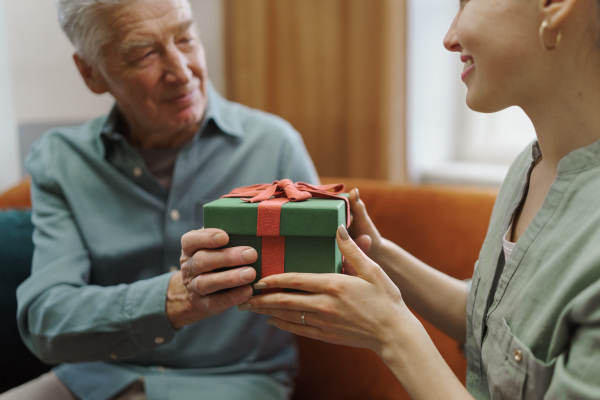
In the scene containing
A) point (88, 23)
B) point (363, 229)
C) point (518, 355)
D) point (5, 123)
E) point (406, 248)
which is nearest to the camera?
point (518, 355)

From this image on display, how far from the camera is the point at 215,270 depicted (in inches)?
36.9

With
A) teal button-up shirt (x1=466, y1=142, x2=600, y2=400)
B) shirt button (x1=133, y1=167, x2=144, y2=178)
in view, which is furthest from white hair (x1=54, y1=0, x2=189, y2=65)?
teal button-up shirt (x1=466, y1=142, x2=600, y2=400)

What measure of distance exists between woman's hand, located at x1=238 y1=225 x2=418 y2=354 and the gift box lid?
3 cm

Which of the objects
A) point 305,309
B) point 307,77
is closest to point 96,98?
point 307,77

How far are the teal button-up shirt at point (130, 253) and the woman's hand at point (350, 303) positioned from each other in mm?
475

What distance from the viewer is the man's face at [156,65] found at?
1.21 meters

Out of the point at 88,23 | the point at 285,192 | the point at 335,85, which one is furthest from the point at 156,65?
Answer: the point at 335,85

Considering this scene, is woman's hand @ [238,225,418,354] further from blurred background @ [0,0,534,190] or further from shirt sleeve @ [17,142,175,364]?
blurred background @ [0,0,534,190]

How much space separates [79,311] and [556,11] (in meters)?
1.05

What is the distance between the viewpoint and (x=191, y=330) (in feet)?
4.33

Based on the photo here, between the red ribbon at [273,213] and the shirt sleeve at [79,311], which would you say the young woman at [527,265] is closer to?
the red ribbon at [273,213]

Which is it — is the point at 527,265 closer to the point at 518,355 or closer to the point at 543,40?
the point at 518,355

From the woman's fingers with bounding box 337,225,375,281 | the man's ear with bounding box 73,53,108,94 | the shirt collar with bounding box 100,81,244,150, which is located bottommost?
the woman's fingers with bounding box 337,225,375,281

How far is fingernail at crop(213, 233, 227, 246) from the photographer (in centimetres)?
89
